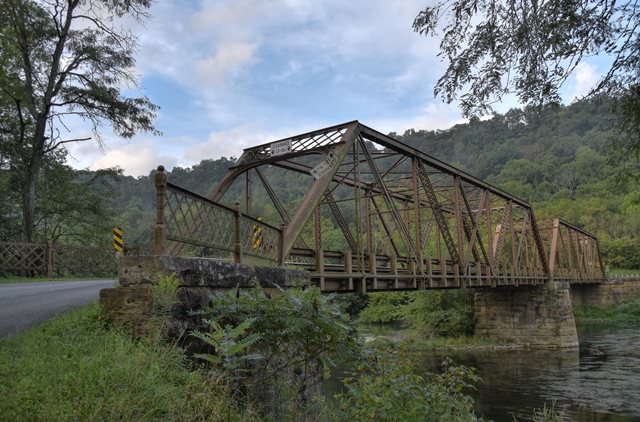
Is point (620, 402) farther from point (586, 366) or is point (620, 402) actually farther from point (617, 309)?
point (617, 309)

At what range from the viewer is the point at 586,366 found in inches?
880

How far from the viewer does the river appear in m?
14.8

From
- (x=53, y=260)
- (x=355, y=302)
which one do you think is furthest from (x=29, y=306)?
(x=355, y=302)

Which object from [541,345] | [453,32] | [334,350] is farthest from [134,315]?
[541,345]

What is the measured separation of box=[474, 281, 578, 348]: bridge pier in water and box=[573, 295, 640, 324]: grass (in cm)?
1722

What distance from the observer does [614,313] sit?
4638 cm

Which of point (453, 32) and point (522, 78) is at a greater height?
point (453, 32)

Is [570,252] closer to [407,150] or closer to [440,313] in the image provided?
[440,313]

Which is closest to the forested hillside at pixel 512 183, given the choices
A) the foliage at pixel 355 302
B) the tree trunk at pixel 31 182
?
the tree trunk at pixel 31 182

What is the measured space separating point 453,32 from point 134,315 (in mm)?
6728

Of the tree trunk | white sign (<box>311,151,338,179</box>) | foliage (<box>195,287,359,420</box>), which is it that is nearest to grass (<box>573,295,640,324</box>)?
white sign (<box>311,151,338,179</box>)

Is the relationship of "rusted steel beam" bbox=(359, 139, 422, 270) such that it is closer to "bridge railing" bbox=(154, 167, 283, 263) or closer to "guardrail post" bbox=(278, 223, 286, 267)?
"guardrail post" bbox=(278, 223, 286, 267)

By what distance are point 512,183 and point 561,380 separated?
3231 inches

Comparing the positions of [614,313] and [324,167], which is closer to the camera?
[324,167]
